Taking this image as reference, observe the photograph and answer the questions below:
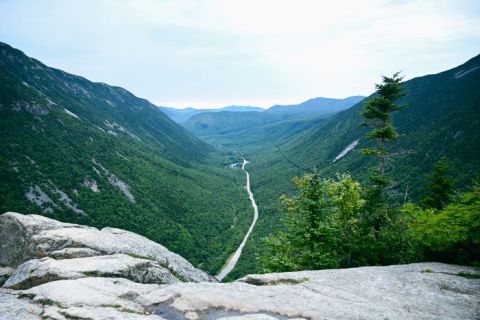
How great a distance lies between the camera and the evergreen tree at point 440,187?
115ft

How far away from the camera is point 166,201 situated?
3844 inches

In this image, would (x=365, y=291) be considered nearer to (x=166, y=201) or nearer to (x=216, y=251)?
(x=216, y=251)

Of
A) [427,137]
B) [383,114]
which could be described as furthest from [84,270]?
[427,137]

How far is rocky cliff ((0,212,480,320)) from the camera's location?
10898 millimetres

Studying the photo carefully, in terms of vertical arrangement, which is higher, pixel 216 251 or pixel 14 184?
pixel 14 184

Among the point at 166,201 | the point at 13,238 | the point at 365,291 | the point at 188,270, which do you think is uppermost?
the point at 13,238

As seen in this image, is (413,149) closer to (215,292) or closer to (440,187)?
(440,187)

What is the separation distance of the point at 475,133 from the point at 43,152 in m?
135

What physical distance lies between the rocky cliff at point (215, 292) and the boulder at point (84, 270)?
0.05 meters

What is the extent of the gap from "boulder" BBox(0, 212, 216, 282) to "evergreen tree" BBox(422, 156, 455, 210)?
29.9 metres

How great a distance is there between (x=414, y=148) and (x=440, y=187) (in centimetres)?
8587

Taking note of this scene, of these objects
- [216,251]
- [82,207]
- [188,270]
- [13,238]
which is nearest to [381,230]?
[188,270]

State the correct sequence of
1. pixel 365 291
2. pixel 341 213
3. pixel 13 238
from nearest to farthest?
pixel 365 291 < pixel 13 238 < pixel 341 213

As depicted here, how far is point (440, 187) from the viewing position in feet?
117
